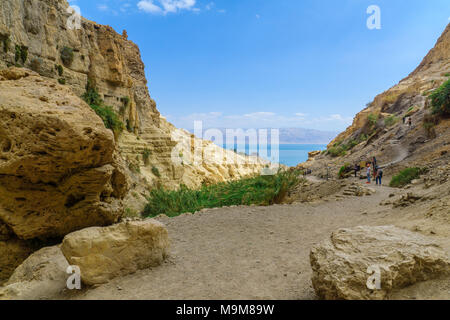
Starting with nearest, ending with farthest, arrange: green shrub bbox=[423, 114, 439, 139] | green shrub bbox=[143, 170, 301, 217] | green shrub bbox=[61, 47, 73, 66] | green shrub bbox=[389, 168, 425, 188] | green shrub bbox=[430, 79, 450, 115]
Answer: green shrub bbox=[143, 170, 301, 217] < green shrub bbox=[389, 168, 425, 188] < green shrub bbox=[61, 47, 73, 66] < green shrub bbox=[430, 79, 450, 115] < green shrub bbox=[423, 114, 439, 139]

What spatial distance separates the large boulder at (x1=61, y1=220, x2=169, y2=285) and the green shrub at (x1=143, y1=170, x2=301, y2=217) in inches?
213

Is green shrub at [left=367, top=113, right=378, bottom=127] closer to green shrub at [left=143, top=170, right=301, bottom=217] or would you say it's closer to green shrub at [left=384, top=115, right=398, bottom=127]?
green shrub at [left=384, top=115, right=398, bottom=127]

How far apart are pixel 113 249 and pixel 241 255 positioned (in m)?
2.02

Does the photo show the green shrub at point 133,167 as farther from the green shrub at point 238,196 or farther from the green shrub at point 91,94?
the green shrub at point 238,196

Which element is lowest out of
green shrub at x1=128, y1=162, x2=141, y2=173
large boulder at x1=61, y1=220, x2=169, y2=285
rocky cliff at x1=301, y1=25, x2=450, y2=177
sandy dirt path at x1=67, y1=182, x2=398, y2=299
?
sandy dirt path at x1=67, y1=182, x2=398, y2=299

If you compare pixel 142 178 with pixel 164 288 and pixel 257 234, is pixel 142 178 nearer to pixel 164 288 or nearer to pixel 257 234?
pixel 257 234

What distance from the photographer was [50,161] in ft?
12.3

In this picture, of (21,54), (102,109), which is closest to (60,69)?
(21,54)

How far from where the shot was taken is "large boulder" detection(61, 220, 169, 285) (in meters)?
3.20

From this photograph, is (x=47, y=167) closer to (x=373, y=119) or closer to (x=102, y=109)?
(x=102, y=109)

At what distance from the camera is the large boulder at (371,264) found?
86.7 inches

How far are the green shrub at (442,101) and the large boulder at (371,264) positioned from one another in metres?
18.1

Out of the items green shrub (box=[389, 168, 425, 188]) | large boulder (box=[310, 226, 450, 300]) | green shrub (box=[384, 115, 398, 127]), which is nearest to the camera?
large boulder (box=[310, 226, 450, 300])

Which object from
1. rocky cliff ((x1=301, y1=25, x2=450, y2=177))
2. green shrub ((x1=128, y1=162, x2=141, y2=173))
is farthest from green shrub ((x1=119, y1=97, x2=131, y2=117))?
rocky cliff ((x1=301, y1=25, x2=450, y2=177))
